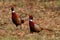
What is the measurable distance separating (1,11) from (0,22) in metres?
1.68

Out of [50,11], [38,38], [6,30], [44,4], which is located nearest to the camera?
[38,38]

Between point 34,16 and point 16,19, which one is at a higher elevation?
point 16,19

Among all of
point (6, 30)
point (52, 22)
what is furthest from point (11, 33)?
point (52, 22)

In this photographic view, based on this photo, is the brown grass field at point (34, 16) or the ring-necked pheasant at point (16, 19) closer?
the brown grass field at point (34, 16)

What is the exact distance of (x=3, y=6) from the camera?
36.3 feet

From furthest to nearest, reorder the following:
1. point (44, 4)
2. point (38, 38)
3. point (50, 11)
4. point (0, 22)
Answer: point (44, 4) → point (50, 11) → point (0, 22) → point (38, 38)

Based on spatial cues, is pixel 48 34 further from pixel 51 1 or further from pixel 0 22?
pixel 51 1

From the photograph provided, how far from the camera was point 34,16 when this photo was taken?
31.9 ft

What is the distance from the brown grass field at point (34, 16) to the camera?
7.25 meters

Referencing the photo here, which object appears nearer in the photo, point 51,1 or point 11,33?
point 11,33

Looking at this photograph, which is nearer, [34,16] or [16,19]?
[16,19]

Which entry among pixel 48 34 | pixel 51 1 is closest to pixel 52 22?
pixel 48 34

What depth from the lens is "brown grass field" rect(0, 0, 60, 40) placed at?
7.25 metres

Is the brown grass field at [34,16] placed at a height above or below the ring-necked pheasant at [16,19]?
below
